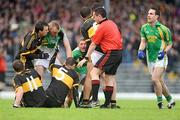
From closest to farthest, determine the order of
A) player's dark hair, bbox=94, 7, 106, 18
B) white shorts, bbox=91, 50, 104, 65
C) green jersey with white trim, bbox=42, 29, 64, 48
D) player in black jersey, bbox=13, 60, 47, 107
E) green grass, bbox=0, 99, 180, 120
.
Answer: green grass, bbox=0, 99, 180, 120
player in black jersey, bbox=13, 60, 47, 107
player's dark hair, bbox=94, 7, 106, 18
white shorts, bbox=91, 50, 104, 65
green jersey with white trim, bbox=42, 29, 64, 48

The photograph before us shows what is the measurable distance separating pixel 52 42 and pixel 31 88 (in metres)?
2.29

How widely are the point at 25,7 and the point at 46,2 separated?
3.23 feet

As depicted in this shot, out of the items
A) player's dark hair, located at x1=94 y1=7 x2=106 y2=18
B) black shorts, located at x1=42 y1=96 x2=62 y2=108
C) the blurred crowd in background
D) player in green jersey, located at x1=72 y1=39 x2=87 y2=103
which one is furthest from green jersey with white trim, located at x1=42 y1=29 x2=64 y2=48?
the blurred crowd in background

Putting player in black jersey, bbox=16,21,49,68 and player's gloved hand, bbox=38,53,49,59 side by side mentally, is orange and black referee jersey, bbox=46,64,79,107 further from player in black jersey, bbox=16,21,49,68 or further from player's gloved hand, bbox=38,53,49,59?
player's gloved hand, bbox=38,53,49,59

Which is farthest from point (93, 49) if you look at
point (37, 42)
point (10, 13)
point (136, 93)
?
point (10, 13)

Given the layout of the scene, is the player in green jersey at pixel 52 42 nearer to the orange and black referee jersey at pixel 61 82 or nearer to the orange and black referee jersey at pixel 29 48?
the orange and black referee jersey at pixel 29 48

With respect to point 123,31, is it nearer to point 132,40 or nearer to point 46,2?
point 132,40

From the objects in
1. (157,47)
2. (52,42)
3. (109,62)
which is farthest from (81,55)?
(109,62)

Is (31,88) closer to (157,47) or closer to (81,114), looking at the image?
(81,114)

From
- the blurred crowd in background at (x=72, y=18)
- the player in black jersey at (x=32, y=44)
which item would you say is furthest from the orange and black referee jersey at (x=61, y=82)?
the blurred crowd in background at (x=72, y=18)

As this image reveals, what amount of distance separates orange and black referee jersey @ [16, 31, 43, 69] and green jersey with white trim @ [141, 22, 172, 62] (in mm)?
2442

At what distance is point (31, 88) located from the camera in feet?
60.4

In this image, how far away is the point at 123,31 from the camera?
3422 cm

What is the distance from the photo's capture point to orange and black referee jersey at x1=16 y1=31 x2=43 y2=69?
64.9 feet
